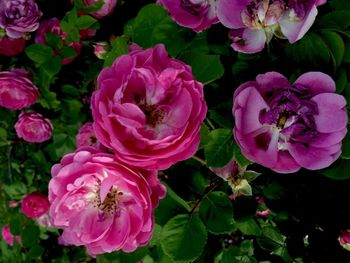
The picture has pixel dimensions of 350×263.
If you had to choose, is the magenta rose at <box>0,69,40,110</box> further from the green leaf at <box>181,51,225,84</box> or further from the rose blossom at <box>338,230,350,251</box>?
the rose blossom at <box>338,230,350,251</box>

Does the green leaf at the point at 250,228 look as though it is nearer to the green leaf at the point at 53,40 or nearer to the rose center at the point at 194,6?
the rose center at the point at 194,6

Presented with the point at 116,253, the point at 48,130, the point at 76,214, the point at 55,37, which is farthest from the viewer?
the point at 48,130

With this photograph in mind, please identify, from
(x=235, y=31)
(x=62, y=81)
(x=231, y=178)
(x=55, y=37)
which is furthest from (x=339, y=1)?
(x=62, y=81)

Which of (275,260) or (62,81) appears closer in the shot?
(275,260)

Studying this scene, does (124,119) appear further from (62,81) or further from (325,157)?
(62,81)

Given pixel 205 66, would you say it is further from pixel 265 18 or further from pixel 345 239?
pixel 345 239

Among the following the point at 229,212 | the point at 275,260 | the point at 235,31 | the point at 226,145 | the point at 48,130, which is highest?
the point at 235,31

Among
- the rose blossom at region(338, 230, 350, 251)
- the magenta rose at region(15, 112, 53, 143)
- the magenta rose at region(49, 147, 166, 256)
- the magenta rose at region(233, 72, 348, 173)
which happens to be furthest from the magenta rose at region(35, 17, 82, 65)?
the rose blossom at region(338, 230, 350, 251)
